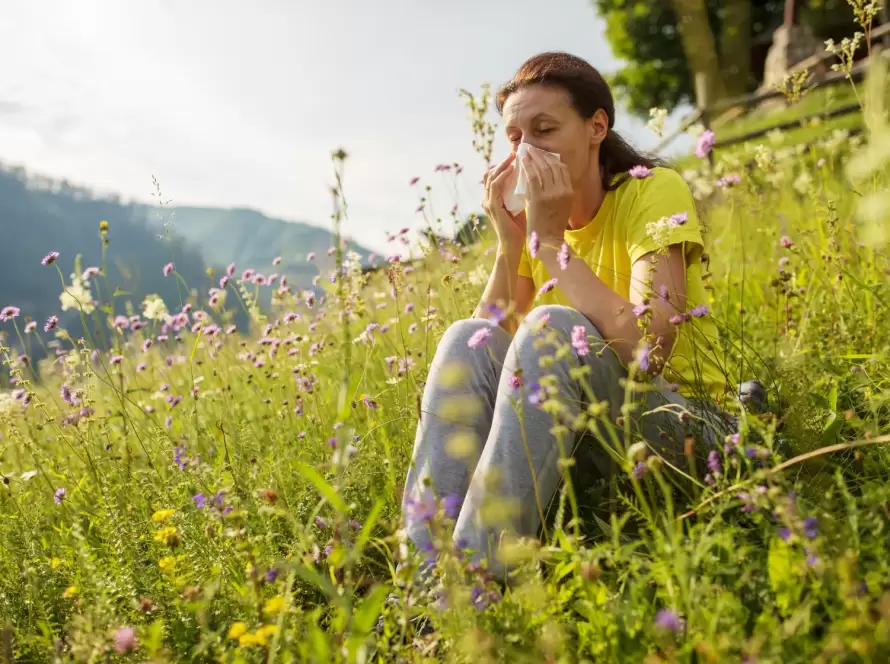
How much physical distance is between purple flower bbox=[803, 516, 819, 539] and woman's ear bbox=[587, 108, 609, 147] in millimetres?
1426

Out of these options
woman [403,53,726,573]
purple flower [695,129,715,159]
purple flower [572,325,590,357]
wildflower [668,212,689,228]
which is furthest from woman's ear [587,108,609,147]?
purple flower [572,325,590,357]

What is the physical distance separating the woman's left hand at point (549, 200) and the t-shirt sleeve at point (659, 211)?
211 millimetres

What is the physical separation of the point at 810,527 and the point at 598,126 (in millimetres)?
1475

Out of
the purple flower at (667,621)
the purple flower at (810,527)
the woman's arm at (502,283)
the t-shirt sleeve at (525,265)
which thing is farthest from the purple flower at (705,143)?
the purple flower at (667,621)

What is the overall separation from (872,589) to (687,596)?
26cm

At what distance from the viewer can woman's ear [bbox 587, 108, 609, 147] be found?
2129 millimetres

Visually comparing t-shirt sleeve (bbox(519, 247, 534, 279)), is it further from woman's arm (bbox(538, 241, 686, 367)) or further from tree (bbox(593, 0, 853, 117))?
tree (bbox(593, 0, 853, 117))

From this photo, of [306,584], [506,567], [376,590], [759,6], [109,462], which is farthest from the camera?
[759,6]

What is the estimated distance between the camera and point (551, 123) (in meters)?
2.04

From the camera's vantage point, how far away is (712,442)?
1.62m

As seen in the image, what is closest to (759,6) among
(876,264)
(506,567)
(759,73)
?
(759,73)

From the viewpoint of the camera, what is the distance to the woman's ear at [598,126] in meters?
2.13

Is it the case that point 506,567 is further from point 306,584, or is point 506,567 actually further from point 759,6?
point 759,6

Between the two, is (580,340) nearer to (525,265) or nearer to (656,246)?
(656,246)
